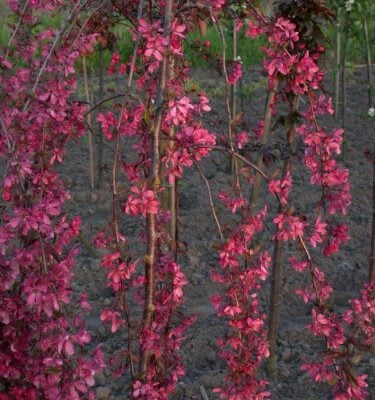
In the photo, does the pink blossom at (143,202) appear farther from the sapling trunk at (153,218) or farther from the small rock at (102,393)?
the small rock at (102,393)

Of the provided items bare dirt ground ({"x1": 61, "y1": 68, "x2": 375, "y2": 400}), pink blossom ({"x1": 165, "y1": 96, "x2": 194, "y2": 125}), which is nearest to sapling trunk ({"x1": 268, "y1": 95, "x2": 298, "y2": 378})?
bare dirt ground ({"x1": 61, "y1": 68, "x2": 375, "y2": 400})

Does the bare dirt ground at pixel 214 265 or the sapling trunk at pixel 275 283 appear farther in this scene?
the bare dirt ground at pixel 214 265

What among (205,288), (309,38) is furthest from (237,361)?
(205,288)

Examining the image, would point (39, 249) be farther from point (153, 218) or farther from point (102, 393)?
point (102, 393)

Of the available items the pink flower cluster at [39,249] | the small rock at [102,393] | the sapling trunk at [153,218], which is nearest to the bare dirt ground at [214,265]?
the small rock at [102,393]

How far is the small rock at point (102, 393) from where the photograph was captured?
3.07m

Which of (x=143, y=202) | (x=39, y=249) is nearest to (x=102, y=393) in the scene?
(x=39, y=249)

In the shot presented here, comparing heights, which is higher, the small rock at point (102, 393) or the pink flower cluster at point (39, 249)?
the pink flower cluster at point (39, 249)

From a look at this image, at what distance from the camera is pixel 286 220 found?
200 centimetres

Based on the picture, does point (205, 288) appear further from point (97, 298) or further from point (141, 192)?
point (141, 192)

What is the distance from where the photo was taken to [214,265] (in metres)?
4.23

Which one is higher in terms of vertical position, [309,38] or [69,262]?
[309,38]

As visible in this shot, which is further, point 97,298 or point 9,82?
point 97,298

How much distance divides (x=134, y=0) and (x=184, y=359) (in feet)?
5.31
